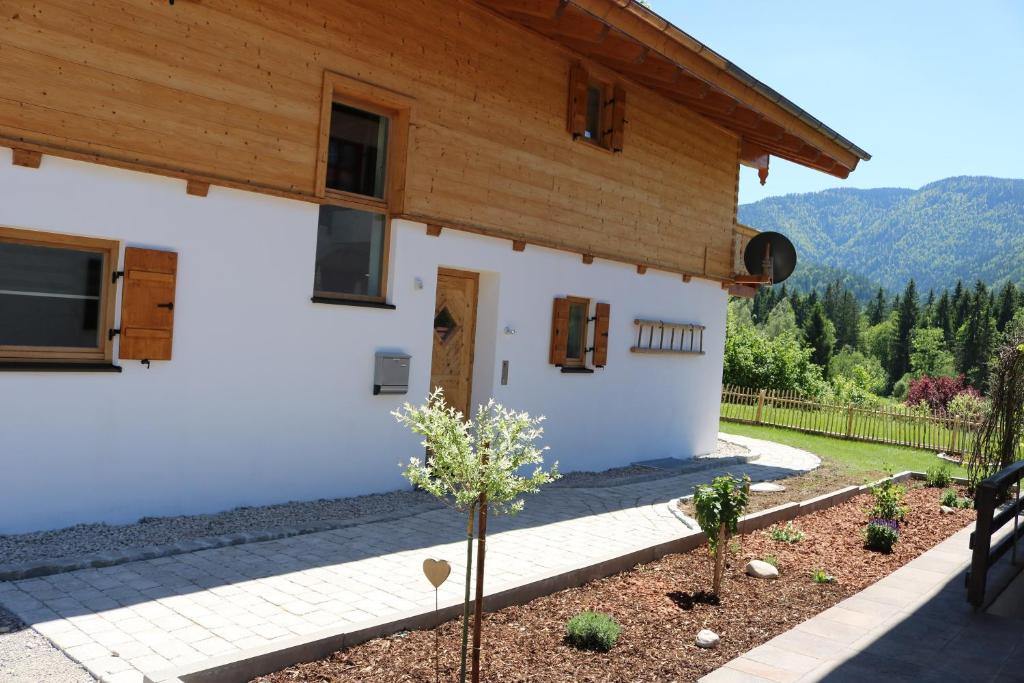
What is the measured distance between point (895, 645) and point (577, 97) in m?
8.15

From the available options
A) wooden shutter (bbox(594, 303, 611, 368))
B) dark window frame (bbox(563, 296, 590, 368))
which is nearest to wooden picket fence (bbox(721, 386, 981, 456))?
wooden shutter (bbox(594, 303, 611, 368))

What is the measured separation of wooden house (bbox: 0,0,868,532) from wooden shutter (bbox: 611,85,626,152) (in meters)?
0.03

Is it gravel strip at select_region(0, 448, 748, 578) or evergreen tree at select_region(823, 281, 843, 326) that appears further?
evergreen tree at select_region(823, 281, 843, 326)

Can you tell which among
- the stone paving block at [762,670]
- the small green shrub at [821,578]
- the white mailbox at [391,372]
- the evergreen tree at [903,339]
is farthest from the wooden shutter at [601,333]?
the evergreen tree at [903,339]

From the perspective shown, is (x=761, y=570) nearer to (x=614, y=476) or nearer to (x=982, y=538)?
(x=982, y=538)

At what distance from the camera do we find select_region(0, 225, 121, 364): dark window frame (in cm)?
661

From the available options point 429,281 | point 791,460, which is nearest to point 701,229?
point 791,460

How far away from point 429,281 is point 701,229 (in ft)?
21.6

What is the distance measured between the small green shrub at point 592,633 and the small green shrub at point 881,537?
4358 mm

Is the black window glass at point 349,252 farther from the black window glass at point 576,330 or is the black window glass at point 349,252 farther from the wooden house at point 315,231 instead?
the black window glass at point 576,330

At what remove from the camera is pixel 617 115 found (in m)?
12.2

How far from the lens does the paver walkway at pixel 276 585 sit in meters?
4.70

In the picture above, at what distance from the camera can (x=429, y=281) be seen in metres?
9.65

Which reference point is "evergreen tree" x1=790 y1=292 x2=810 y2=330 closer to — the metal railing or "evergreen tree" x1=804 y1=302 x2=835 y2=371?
"evergreen tree" x1=804 y1=302 x2=835 y2=371
